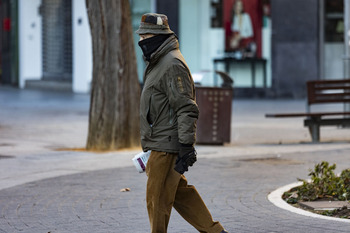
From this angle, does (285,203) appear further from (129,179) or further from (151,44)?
(151,44)

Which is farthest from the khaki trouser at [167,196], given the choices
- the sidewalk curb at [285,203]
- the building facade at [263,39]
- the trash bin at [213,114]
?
the building facade at [263,39]

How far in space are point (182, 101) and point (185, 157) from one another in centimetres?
35

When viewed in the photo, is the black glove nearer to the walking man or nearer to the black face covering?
the walking man

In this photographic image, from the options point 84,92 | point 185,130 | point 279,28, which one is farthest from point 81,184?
point 84,92

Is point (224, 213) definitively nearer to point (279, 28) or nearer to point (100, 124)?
point (100, 124)

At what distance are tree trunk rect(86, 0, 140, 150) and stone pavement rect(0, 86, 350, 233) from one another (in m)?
0.51

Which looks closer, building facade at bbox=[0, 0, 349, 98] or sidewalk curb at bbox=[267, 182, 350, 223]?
sidewalk curb at bbox=[267, 182, 350, 223]

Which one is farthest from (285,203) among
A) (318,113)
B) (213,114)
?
(318,113)

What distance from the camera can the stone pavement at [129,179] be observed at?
676 centimetres

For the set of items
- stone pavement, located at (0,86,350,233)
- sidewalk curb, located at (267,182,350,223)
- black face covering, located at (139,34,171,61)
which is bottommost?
stone pavement, located at (0,86,350,233)

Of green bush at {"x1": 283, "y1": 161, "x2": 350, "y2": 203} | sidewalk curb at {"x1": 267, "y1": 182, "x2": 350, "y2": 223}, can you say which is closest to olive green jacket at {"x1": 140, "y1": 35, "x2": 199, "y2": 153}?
sidewalk curb at {"x1": 267, "y1": 182, "x2": 350, "y2": 223}

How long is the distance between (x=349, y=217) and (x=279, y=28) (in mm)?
20917

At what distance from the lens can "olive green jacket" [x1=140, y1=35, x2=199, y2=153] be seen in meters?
5.25

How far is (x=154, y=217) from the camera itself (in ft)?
17.9
